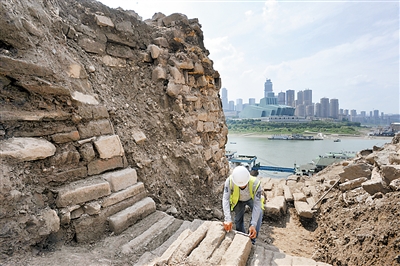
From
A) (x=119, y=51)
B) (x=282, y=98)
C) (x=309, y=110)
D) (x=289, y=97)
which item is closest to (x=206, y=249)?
(x=119, y=51)

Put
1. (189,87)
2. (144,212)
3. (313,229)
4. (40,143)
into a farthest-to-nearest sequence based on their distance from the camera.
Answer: (189,87), (313,229), (144,212), (40,143)

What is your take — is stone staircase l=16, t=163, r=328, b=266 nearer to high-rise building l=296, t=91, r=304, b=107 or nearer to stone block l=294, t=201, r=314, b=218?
stone block l=294, t=201, r=314, b=218

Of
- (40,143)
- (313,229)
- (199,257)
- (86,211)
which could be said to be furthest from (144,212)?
(313,229)

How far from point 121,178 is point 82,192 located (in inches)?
23.6

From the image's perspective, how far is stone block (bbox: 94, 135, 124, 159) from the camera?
3248mm

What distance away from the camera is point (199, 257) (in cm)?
242

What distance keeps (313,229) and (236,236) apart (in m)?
3.52

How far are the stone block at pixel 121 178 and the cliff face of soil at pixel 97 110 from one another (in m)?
0.15

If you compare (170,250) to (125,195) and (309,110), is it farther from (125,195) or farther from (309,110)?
(309,110)

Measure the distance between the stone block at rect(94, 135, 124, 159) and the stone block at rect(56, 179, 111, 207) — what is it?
42cm

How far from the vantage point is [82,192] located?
9.20 ft

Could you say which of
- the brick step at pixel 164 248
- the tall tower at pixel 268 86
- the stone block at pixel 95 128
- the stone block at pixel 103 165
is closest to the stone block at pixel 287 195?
the brick step at pixel 164 248

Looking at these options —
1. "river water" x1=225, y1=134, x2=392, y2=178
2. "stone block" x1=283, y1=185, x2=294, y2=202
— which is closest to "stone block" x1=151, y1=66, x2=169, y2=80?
"stone block" x1=283, y1=185, x2=294, y2=202

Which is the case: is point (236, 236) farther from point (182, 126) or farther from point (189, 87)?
point (189, 87)
